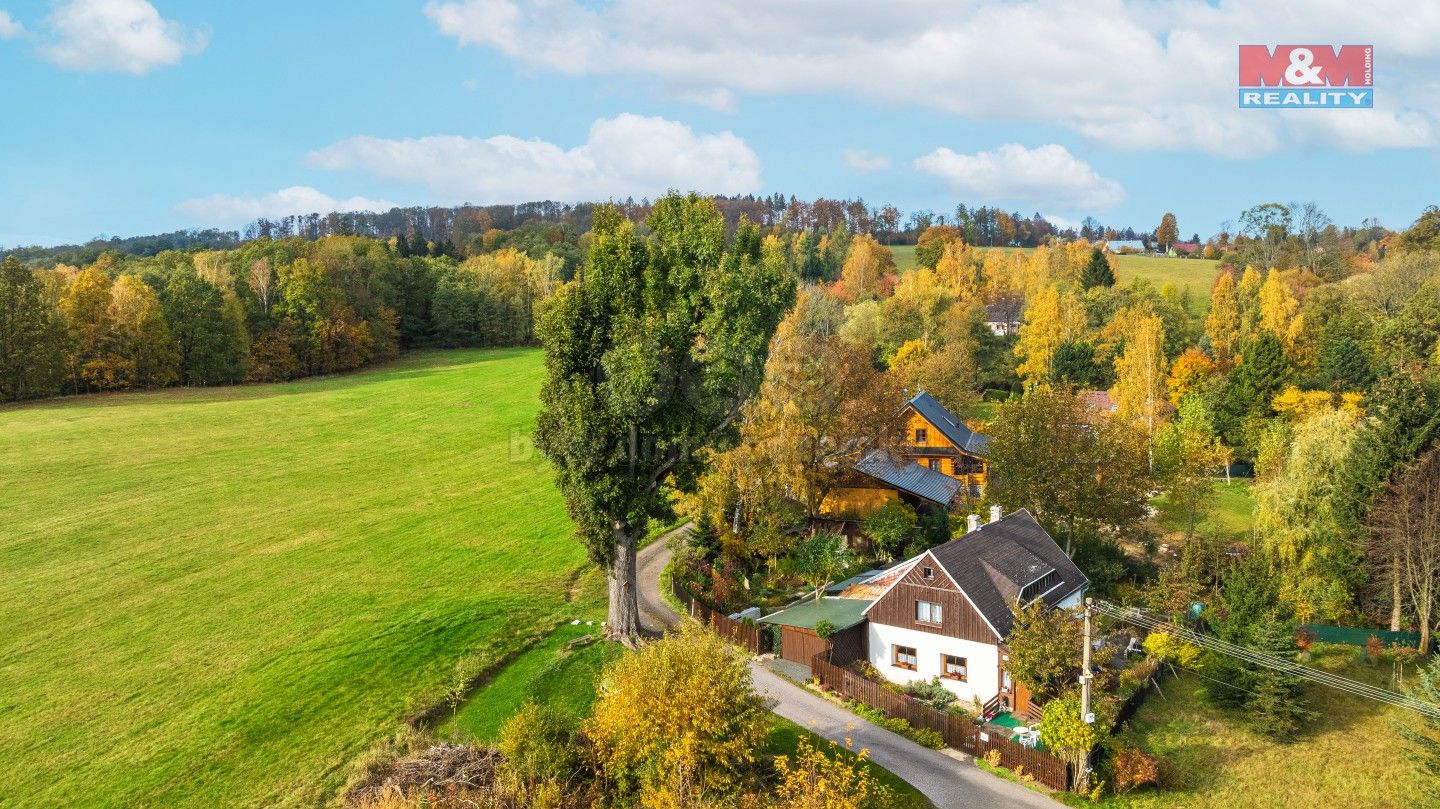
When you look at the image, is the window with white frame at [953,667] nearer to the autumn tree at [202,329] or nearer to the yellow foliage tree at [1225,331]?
the yellow foliage tree at [1225,331]

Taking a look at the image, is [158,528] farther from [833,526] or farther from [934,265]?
[934,265]

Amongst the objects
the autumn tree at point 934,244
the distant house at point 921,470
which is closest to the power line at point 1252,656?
the distant house at point 921,470

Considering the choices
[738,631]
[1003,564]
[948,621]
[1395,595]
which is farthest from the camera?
[1395,595]

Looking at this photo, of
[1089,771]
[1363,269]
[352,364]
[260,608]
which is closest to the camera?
[1089,771]

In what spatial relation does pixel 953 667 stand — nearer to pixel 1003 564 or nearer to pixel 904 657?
pixel 904 657

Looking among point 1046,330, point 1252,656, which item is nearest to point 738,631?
point 1252,656

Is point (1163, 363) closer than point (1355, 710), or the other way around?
point (1355, 710)

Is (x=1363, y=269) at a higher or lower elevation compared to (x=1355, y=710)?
higher

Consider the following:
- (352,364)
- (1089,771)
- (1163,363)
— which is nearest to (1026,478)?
(1089,771)
